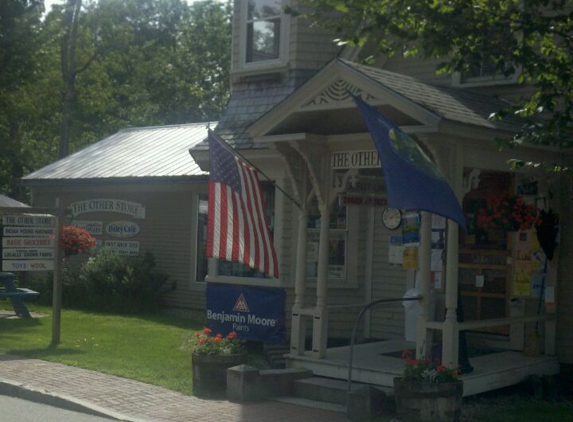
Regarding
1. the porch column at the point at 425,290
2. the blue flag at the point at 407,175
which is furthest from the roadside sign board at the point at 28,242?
the blue flag at the point at 407,175

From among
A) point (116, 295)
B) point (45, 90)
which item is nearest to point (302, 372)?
point (116, 295)

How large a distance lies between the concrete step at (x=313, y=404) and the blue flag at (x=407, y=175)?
259 cm

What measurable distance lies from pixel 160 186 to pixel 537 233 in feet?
32.2

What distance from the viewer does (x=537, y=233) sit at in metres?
12.4

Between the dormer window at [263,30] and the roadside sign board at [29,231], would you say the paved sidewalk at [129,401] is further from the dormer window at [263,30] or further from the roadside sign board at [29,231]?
the dormer window at [263,30]

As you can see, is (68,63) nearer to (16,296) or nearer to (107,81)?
(107,81)

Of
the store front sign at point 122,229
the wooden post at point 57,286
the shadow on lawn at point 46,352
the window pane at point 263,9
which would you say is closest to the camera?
the shadow on lawn at point 46,352

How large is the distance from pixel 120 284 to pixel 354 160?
32.5ft

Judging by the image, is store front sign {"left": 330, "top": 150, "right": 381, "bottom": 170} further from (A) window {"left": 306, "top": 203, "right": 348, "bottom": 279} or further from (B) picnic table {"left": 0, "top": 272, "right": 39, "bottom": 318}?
(B) picnic table {"left": 0, "top": 272, "right": 39, "bottom": 318}

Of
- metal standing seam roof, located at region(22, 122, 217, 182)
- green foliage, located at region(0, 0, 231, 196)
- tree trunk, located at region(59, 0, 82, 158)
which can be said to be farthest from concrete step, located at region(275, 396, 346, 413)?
tree trunk, located at region(59, 0, 82, 158)

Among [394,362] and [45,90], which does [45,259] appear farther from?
[45,90]

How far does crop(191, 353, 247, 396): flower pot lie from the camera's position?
435 inches

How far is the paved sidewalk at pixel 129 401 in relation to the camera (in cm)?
984

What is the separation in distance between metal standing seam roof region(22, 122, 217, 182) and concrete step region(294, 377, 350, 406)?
A: 28.3ft
